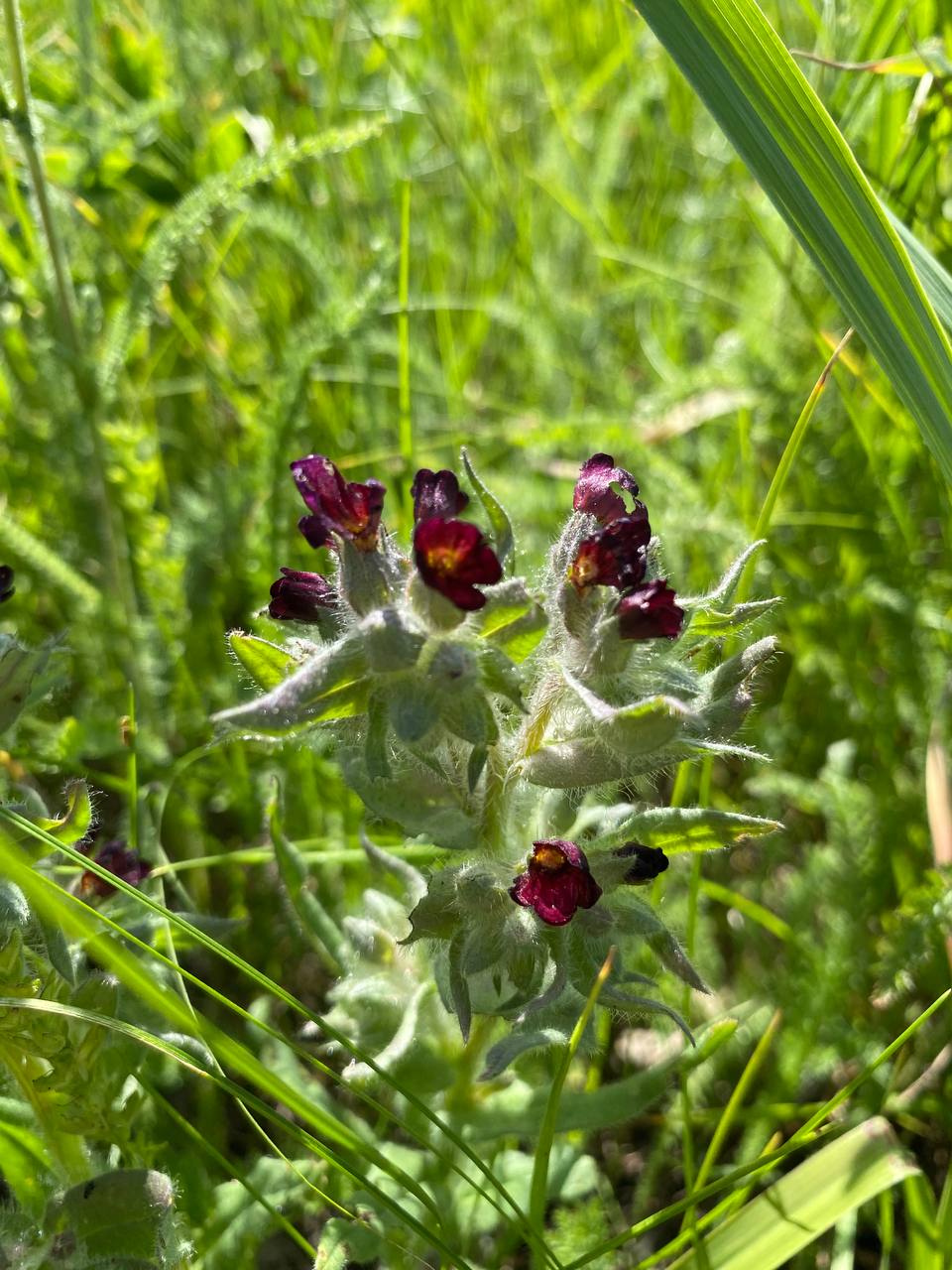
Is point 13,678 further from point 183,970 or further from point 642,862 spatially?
point 642,862

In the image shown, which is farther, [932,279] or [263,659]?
[932,279]

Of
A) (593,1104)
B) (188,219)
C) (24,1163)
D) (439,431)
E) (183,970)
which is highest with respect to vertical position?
(188,219)

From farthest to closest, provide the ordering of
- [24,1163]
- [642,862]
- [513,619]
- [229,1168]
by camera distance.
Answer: [24,1163] < [642,862] < [513,619] < [229,1168]

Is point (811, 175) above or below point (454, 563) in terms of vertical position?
above

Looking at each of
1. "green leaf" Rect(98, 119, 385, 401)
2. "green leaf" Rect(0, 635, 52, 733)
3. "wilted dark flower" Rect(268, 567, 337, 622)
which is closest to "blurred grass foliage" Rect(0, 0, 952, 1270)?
"green leaf" Rect(98, 119, 385, 401)

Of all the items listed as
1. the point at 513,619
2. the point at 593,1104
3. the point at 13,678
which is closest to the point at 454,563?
the point at 513,619

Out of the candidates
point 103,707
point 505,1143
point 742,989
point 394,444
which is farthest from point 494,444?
point 505,1143

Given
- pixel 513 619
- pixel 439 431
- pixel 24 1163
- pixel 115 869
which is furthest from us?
pixel 439 431

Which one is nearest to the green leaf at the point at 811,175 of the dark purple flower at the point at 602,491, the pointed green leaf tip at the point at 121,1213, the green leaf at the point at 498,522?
the dark purple flower at the point at 602,491

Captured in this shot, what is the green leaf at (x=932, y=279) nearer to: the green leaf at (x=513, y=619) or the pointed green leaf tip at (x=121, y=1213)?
the green leaf at (x=513, y=619)
